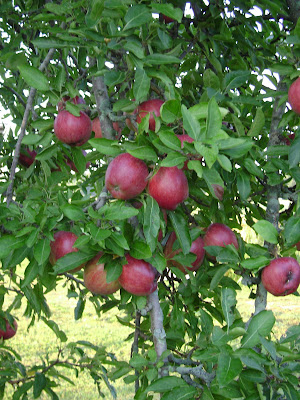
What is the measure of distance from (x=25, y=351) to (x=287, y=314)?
9.66 feet

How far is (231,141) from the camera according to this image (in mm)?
988

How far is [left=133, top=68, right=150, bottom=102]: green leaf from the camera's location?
1.14 metres

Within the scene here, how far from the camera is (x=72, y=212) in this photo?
3.57ft

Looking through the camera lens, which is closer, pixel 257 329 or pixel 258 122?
pixel 257 329

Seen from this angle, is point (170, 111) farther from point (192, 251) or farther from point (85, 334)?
point (85, 334)

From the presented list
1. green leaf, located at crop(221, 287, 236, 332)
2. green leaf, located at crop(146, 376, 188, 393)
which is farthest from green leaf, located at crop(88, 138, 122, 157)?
green leaf, located at crop(146, 376, 188, 393)

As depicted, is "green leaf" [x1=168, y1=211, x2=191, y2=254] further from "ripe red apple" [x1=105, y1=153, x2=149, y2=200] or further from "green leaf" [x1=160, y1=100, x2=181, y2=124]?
"green leaf" [x1=160, y1=100, x2=181, y2=124]

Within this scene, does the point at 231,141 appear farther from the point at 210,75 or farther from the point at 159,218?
the point at 210,75

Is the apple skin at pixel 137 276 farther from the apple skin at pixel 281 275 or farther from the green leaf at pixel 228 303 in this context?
the apple skin at pixel 281 275

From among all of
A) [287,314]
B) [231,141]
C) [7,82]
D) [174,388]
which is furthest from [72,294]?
[287,314]

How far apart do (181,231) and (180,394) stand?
38cm

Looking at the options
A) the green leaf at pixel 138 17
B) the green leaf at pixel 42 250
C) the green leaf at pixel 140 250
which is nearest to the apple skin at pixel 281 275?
the green leaf at pixel 140 250

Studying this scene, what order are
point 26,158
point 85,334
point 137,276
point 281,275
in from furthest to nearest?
point 85,334, point 26,158, point 281,275, point 137,276

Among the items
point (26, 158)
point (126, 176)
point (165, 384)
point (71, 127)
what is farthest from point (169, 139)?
point (26, 158)
